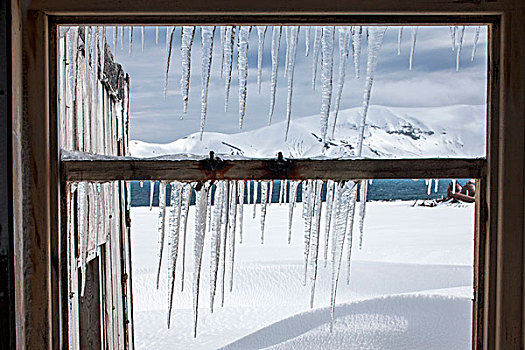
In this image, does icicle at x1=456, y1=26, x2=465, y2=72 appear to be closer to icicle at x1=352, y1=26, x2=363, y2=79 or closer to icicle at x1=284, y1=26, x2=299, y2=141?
icicle at x1=352, y1=26, x2=363, y2=79

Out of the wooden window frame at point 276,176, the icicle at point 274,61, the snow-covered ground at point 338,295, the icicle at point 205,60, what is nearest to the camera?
the wooden window frame at point 276,176

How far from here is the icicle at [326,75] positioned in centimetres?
134

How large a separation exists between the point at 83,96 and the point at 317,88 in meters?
1.18

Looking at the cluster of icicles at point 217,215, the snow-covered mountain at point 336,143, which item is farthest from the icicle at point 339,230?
the snow-covered mountain at point 336,143

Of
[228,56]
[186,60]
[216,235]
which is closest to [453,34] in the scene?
[228,56]

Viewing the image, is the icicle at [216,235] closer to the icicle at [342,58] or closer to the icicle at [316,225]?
the icicle at [316,225]

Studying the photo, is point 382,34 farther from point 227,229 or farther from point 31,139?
point 31,139

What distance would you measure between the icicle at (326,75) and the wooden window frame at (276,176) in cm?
27

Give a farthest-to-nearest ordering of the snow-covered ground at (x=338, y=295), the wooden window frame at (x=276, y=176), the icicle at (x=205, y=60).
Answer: the snow-covered ground at (x=338, y=295), the icicle at (x=205, y=60), the wooden window frame at (x=276, y=176)

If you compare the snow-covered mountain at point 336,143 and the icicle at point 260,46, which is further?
the icicle at point 260,46

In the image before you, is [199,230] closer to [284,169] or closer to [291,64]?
[284,169]

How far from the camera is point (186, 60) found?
1.26m

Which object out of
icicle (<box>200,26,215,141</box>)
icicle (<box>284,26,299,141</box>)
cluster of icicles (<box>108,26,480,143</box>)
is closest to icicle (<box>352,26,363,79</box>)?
cluster of icicles (<box>108,26,480,143</box>)

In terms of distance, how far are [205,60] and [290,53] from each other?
247mm
